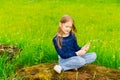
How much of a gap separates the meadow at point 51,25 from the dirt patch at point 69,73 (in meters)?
0.75

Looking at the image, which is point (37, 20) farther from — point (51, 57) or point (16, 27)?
point (51, 57)

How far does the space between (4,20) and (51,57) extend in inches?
547

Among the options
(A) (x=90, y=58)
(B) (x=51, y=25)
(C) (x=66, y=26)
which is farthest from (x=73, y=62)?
(B) (x=51, y=25)

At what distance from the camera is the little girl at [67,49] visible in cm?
827

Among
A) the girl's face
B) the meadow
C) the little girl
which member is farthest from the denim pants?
the meadow

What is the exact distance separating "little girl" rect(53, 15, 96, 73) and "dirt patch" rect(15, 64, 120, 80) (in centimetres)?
12

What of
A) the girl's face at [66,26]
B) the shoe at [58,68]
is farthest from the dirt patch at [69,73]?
the girl's face at [66,26]

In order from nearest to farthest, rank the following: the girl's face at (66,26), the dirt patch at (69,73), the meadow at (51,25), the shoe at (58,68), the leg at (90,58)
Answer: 1. the dirt patch at (69,73)
2. the shoe at (58,68)
3. the girl's face at (66,26)
4. the leg at (90,58)
5. the meadow at (51,25)

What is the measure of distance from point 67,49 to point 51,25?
13664 millimetres

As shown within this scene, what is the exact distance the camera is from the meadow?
9.45m

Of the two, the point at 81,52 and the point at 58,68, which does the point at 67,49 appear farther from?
the point at 58,68

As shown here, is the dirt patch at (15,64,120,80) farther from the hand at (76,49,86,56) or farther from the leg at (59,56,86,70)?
the hand at (76,49,86,56)

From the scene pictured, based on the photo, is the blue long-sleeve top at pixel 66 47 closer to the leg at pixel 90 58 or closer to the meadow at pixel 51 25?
the leg at pixel 90 58

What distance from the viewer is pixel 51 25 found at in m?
22.0
